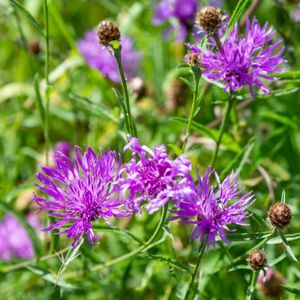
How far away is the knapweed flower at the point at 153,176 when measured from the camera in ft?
3.34

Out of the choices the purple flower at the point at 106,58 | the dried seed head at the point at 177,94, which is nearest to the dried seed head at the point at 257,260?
the dried seed head at the point at 177,94

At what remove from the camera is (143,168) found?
1058 mm

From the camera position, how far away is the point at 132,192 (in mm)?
1056

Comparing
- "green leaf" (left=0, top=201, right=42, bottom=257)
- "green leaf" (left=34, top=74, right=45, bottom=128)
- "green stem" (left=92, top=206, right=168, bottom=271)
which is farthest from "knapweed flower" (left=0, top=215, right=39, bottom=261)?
"green leaf" (left=34, top=74, right=45, bottom=128)

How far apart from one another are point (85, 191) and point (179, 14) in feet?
3.60

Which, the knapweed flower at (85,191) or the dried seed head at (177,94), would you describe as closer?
the knapweed flower at (85,191)

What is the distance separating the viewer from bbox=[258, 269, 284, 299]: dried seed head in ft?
5.25

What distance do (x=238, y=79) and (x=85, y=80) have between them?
142cm

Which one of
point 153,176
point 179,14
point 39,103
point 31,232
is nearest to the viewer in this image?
point 153,176

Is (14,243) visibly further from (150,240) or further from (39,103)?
(150,240)

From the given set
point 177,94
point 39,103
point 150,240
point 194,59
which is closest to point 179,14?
point 177,94

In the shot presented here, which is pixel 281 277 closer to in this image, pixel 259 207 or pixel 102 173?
pixel 259 207

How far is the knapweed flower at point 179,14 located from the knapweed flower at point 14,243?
0.92 m

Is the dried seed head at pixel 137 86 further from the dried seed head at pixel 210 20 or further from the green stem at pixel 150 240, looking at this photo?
the dried seed head at pixel 210 20
